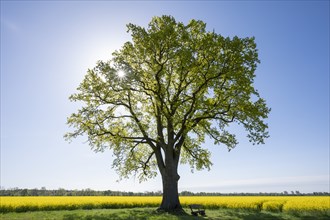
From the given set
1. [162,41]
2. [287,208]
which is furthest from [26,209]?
[287,208]

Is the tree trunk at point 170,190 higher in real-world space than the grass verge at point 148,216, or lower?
higher

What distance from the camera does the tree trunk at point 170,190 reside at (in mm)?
25622

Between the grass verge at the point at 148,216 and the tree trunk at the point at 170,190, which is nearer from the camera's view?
the grass verge at the point at 148,216

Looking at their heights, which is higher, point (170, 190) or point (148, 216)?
point (170, 190)

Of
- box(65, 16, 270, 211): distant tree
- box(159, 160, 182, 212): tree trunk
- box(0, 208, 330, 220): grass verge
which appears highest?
box(65, 16, 270, 211): distant tree

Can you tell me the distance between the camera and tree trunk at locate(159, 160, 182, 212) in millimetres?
25622

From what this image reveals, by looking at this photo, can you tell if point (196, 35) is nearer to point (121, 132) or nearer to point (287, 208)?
point (121, 132)

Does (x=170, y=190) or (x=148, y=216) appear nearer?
(x=148, y=216)

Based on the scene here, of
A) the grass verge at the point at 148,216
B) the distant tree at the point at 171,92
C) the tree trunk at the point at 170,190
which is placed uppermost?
the distant tree at the point at 171,92

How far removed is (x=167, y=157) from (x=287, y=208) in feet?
43.3

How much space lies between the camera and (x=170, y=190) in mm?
26141

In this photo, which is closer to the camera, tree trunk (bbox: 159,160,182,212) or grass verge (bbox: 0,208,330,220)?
grass verge (bbox: 0,208,330,220)

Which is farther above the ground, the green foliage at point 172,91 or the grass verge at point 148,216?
the green foliage at point 172,91

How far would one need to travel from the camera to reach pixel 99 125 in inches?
1115
